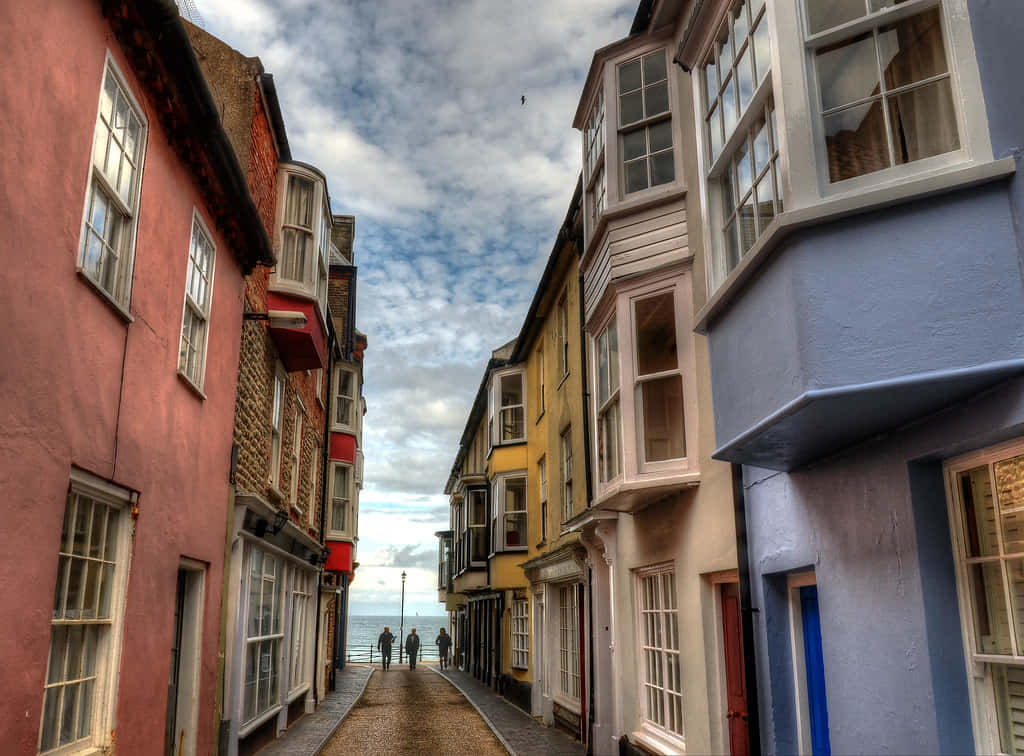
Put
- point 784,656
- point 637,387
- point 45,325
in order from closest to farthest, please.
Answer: point 45,325 → point 784,656 → point 637,387

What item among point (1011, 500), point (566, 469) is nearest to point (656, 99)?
point (1011, 500)

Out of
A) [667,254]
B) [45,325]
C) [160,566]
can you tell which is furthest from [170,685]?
[667,254]

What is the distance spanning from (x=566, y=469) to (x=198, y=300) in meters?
8.43

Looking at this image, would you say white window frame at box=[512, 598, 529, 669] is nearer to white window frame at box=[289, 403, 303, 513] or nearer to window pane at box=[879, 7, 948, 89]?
white window frame at box=[289, 403, 303, 513]

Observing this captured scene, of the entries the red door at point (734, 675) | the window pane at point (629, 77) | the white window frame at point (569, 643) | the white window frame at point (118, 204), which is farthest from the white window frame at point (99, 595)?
the white window frame at point (569, 643)

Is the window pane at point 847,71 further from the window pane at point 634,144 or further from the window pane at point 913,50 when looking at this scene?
the window pane at point 634,144

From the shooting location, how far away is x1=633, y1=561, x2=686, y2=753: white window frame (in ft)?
28.4

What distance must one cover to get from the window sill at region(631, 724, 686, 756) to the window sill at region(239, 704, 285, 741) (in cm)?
502

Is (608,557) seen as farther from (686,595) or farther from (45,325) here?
(45,325)

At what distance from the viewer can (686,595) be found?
830cm

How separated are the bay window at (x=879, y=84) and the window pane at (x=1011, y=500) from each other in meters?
1.72

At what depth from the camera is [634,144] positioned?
9.42 metres

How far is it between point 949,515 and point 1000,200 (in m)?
1.67

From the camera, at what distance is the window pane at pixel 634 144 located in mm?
9344
